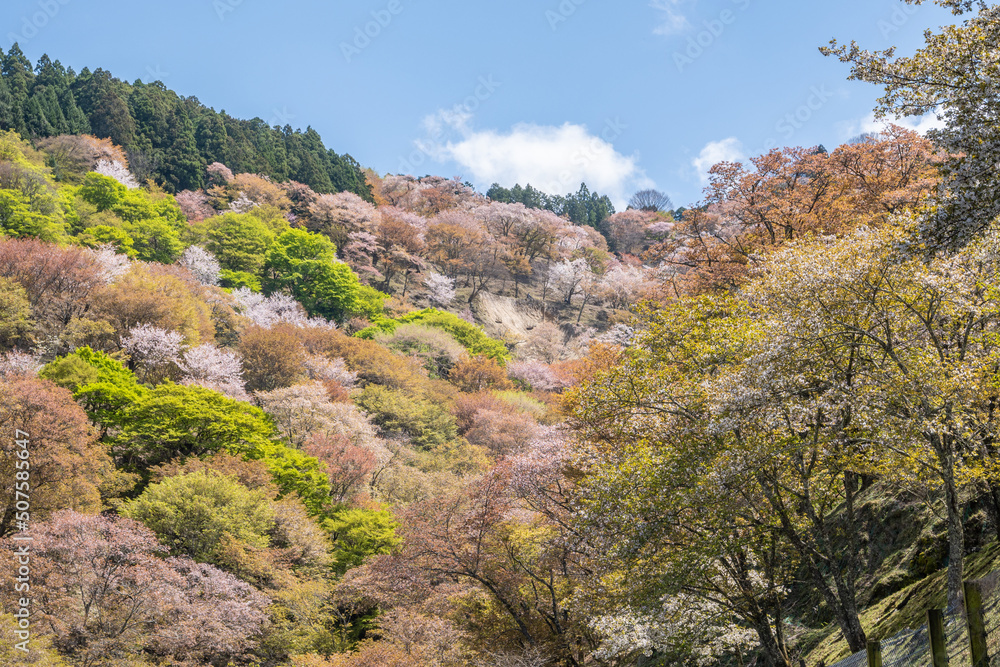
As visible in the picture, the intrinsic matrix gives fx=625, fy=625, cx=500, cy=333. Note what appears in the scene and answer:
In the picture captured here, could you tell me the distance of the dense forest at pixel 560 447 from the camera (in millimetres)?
6961

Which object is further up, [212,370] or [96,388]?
[212,370]

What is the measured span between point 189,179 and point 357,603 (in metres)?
47.6

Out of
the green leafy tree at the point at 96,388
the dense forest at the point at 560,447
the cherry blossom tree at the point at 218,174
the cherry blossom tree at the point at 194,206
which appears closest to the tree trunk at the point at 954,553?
the dense forest at the point at 560,447

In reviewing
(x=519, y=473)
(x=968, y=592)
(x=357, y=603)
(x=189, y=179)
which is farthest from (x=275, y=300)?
(x=968, y=592)

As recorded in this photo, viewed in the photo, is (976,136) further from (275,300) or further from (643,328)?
(275,300)

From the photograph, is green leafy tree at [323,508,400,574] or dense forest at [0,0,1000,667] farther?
green leafy tree at [323,508,400,574]

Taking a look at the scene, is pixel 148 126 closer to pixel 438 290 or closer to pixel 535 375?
pixel 438 290

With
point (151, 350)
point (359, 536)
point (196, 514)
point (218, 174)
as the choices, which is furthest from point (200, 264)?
point (196, 514)

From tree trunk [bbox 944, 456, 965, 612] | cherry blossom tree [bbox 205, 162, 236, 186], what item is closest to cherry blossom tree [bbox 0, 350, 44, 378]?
tree trunk [bbox 944, 456, 965, 612]

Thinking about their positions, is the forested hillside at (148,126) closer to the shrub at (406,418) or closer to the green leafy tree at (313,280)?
the green leafy tree at (313,280)

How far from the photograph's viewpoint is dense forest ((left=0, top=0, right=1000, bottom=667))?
6.96 m

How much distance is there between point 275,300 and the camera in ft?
138

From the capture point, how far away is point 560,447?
1577 cm

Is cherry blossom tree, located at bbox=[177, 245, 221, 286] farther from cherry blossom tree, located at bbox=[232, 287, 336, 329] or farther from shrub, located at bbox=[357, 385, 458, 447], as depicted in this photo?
shrub, located at bbox=[357, 385, 458, 447]
